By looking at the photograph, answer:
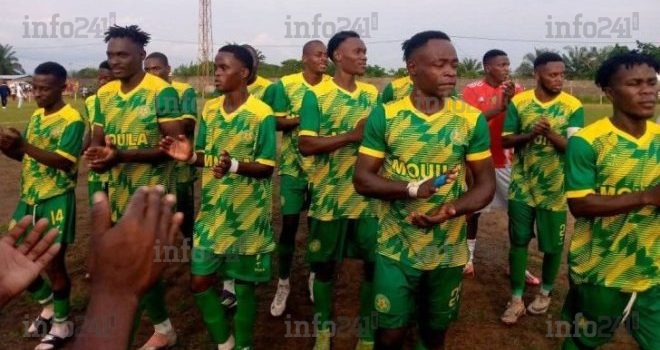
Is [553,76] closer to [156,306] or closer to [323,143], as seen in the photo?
[323,143]

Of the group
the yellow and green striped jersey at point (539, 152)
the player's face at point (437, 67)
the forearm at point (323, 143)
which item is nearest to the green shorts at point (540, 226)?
the yellow and green striped jersey at point (539, 152)

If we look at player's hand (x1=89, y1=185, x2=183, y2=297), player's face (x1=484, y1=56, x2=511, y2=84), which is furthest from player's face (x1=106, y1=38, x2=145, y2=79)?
player's face (x1=484, y1=56, x2=511, y2=84)

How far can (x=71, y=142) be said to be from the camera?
17.2 ft

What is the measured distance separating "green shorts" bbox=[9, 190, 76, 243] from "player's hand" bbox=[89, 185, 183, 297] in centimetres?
392

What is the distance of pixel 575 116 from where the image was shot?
5715 millimetres

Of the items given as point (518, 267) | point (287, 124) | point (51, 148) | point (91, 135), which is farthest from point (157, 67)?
point (518, 267)

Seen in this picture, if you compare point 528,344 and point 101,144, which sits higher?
point 101,144

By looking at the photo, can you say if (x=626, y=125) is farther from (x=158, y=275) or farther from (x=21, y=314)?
(x=21, y=314)

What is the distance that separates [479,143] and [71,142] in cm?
365

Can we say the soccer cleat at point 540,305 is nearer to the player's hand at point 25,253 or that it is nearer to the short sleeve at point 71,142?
the short sleeve at point 71,142

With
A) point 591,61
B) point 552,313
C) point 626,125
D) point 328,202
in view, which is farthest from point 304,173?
point 591,61

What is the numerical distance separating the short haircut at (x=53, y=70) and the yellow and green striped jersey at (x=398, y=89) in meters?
3.27

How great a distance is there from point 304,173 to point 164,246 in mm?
4487

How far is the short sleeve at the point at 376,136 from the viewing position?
151 inches
